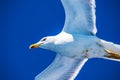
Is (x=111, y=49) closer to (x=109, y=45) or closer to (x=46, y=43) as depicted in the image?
(x=109, y=45)

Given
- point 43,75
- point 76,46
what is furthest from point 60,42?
point 43,75

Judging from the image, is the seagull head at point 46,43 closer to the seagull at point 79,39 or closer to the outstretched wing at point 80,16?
the seagull at point 79,39

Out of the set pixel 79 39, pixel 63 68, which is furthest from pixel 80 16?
pixel 63 68

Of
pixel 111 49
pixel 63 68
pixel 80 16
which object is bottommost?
pixel 111 49

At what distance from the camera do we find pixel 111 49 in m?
3.99

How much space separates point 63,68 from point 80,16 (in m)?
0.69

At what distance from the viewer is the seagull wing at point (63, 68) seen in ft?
Answer: 14.5

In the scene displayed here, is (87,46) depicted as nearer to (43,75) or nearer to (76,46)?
(76,46)

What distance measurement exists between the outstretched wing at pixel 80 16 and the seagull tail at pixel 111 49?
159 millimetres

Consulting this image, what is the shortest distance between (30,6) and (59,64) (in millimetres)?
655

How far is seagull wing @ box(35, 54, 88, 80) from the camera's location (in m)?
4.42

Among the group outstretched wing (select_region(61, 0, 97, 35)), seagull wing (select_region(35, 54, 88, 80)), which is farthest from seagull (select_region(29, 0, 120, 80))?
seagull wing (select_region(35, 54, 88, 80))

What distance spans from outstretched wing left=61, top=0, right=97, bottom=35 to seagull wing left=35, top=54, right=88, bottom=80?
425mm

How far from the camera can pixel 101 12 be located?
14.4 ft
